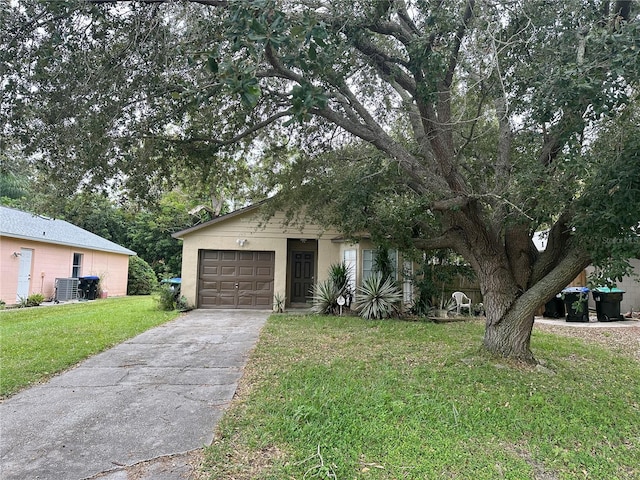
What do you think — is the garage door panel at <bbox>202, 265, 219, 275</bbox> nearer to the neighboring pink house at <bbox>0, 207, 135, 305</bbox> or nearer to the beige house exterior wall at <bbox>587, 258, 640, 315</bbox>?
the neighboring pink house at <bbox>0, 207, 135, 305</bbox>

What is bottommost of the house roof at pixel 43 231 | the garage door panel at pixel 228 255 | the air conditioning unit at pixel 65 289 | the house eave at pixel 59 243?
the air conditioning unit at pixel 65 289

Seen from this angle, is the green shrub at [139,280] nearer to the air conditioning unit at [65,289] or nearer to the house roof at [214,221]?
the air conditioning unit at [65,289]

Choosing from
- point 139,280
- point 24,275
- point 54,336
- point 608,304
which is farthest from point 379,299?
point 139,280

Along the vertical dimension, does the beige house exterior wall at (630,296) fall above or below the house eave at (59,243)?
below

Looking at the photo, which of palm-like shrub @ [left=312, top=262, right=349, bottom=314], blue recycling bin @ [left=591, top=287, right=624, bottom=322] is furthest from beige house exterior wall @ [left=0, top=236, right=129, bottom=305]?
blue recycling bin @ [left=591, top=287, right=624, bottom=322]

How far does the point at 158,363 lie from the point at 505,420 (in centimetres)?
490

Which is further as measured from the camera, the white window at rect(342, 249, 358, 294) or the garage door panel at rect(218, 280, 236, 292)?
the garage door panel at rect(218, 280, 236, 292)

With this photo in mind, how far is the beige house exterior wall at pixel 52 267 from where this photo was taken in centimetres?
1298

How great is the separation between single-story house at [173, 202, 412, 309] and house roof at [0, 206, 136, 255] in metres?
4.66

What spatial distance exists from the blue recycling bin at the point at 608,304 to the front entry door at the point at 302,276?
9.01m

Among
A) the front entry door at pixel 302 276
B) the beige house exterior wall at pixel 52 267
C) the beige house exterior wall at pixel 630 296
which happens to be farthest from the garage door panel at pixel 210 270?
the beige house exterior wall at pixel 630 296

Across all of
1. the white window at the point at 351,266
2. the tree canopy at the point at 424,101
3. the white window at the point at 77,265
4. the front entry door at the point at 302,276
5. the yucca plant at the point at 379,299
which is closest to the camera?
the tree canopy at the point at 424,101

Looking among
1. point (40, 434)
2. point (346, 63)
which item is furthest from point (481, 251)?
point (40, 434)

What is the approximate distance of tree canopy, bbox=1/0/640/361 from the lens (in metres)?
3.93
